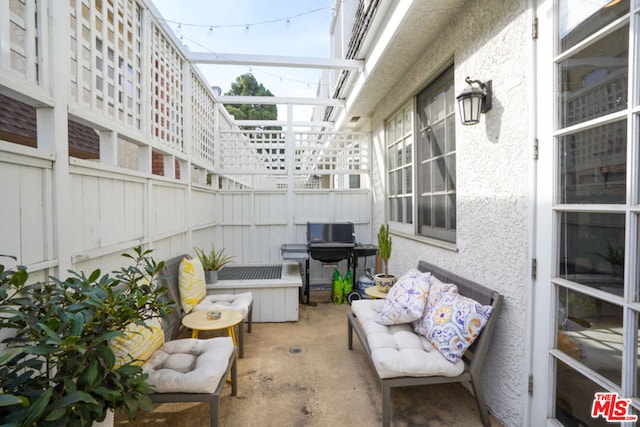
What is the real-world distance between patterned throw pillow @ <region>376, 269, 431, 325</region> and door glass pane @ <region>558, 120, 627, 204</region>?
1.34 m

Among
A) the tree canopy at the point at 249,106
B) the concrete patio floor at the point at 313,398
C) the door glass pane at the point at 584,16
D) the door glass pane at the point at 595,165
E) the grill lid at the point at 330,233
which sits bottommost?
the concrete patio floor at the point at 313,398

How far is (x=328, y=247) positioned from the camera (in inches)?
182

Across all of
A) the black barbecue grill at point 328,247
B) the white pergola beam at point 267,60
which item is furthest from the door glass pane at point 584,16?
the black barbecue grill at point 328,247

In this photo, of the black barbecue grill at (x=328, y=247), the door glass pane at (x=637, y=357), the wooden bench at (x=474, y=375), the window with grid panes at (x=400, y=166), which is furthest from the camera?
the black barbecue grill at (x=328, y=247)

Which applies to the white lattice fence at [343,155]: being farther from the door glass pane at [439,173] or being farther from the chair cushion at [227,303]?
the chair cushion at [227,303]

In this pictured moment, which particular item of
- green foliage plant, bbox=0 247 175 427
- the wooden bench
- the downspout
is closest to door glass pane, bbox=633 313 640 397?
the downspout

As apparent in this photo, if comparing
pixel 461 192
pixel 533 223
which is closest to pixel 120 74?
pixel 461 192

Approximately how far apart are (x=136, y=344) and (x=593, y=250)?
310 centimetres

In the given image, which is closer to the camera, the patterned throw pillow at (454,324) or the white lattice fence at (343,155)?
the patterned throw pillow at (454,324)

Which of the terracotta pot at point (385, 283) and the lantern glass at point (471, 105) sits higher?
the lantern glass at point (471, 105)

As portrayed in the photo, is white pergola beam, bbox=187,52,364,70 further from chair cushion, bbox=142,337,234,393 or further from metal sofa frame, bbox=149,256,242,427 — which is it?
chair cushion, bbox=142,337,234,393

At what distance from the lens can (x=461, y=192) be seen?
9.23 ft

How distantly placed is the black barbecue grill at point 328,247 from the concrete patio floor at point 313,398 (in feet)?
4.95

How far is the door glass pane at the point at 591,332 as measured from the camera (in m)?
1.51
